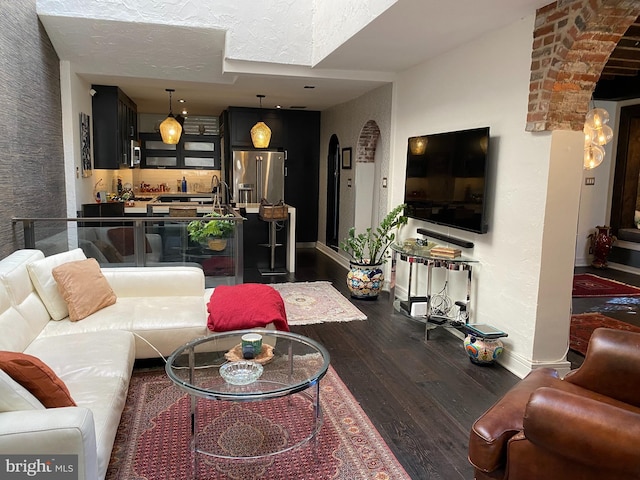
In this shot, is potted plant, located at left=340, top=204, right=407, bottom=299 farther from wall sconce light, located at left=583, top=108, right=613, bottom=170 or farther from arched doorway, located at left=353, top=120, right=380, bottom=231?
wall sconce light, located at left=583, top=108, right=613, bottom=170

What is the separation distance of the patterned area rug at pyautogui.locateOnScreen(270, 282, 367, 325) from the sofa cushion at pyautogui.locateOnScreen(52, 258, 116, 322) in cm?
175

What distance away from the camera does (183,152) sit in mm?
10195

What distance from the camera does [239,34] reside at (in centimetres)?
483

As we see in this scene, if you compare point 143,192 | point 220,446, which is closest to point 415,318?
point 220,446

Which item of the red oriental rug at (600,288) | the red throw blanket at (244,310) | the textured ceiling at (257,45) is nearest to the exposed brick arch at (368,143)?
the textured ceiling at (257,45)

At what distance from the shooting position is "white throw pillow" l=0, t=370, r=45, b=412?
177 cm

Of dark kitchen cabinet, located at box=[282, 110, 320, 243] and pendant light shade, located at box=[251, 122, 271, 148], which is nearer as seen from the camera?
pendant light shade, located at box=[251, 122, 271, 148]

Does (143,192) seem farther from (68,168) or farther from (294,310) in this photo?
(294,310)

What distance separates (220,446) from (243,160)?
6.49 m

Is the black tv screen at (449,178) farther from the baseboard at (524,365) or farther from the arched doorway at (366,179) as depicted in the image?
the arched doorway at (366,179)

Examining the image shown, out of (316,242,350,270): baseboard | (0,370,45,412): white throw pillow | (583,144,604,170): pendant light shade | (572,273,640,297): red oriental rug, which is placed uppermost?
(583,144,604,170): pendant light shade

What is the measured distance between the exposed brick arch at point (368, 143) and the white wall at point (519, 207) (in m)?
2.61

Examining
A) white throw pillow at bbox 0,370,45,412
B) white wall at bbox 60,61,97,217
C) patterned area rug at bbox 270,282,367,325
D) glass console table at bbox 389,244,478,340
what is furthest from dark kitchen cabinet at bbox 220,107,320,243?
white throw pillow at bbox 0,370,45,412

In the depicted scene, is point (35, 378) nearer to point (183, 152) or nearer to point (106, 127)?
point (106, 127)
